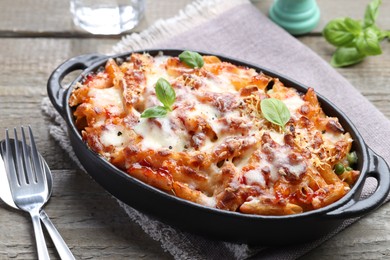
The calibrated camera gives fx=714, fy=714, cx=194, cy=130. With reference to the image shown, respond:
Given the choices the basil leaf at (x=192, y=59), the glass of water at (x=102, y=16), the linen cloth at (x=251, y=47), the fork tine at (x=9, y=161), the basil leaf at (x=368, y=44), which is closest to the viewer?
the fork tine at (x=9, y=161)

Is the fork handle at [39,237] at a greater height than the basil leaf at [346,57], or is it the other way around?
the fork handle at [39,237]

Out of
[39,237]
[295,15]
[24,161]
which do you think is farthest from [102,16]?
[39,237]

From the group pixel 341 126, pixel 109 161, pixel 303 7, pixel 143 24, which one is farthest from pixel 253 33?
pixel 109 161

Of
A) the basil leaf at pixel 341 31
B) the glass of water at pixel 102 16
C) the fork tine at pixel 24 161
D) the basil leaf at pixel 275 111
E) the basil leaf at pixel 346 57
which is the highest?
the basil leaf at pixel 275 111

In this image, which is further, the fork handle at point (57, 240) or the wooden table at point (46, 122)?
the wooden table at point (46, 122)

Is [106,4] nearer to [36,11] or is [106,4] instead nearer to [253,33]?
[36,11]

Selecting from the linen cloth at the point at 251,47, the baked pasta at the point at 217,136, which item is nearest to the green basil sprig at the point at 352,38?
the linen cloth at the point at 251,47

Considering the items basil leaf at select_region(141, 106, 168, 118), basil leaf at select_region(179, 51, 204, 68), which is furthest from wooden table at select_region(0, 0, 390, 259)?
basil leaf at select_region(179, 51, 204, 68)

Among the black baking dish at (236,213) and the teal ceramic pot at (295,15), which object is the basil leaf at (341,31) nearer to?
the teal ceramic pot at (295,15)
